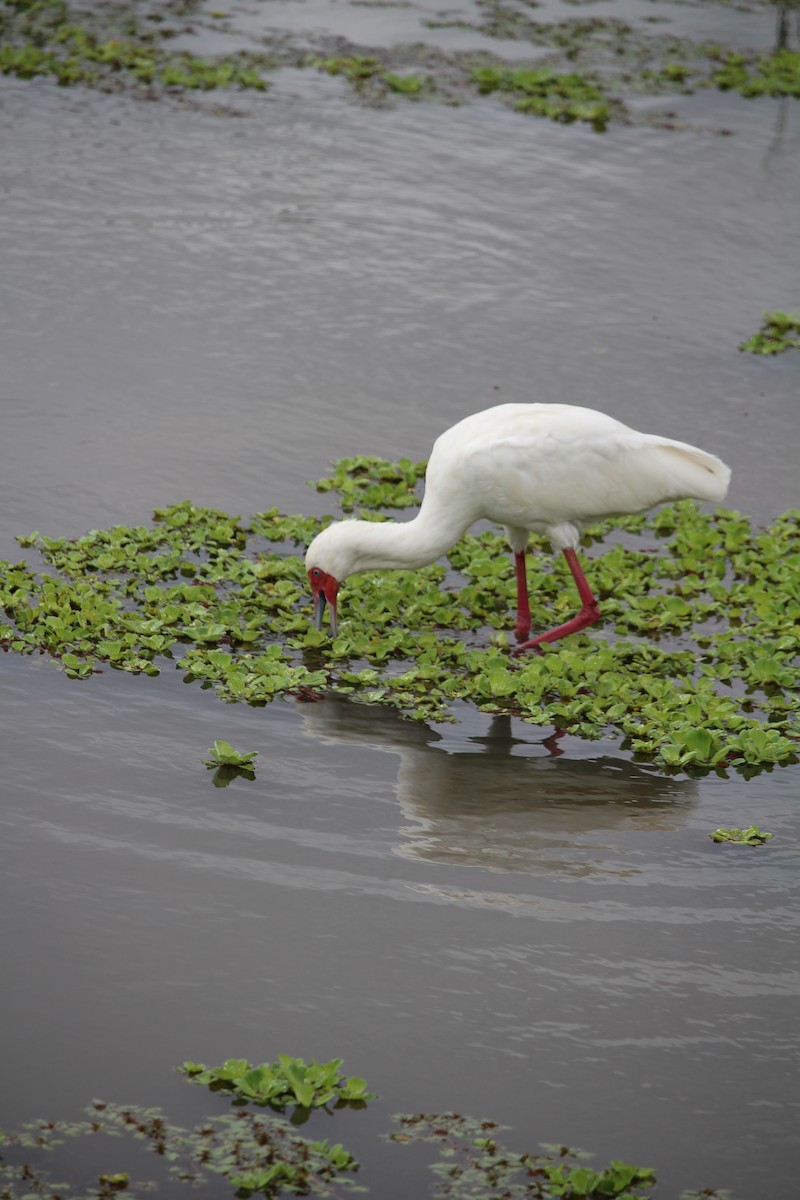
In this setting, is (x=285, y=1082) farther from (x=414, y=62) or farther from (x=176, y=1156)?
(x=414, y=62)

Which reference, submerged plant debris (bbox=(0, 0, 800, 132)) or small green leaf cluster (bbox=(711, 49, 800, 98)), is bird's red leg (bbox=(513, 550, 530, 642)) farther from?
small green leaf cluster (bbox=(711, 49, 800, 98))

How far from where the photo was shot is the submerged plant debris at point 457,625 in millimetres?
7305

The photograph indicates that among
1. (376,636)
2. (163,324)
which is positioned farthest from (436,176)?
(376,636)

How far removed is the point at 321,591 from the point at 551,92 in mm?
11004

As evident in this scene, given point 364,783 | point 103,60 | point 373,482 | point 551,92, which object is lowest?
point 364,783

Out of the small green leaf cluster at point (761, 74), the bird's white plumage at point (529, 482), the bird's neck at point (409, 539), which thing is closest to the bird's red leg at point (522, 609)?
the bird's white plumage at point (529, 482)

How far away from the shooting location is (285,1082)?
15.1 ft

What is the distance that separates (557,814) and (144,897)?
186 centimetres

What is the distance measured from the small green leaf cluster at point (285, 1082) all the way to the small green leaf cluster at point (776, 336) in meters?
8.67

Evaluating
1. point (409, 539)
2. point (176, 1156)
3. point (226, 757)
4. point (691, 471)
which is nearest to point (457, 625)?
point (409, 539)

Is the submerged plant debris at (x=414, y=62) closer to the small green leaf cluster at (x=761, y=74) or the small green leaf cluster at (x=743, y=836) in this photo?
the small green leaf cluster at (x=761, y=74)

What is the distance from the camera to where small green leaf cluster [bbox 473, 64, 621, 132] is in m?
16.5

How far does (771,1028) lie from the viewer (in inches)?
204

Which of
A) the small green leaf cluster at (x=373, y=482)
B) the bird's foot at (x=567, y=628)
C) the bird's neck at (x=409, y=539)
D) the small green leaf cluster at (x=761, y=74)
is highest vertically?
the small green leaf cluster at (x=761, y=74)
